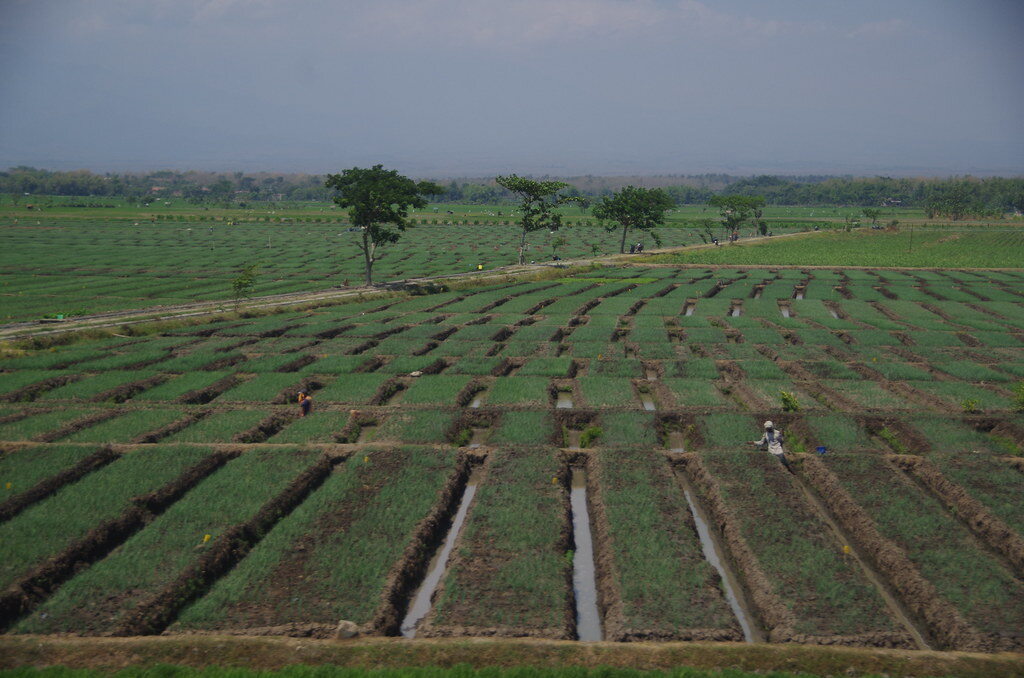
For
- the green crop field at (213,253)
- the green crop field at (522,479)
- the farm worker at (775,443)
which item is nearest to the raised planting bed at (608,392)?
the green crop field at (522,479)

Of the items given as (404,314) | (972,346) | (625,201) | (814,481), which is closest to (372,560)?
(814,481)

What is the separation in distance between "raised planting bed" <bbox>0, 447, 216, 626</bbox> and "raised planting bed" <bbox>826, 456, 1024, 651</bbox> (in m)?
18.4

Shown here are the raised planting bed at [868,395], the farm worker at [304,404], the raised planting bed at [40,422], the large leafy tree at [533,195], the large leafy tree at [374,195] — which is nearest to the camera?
the raised planting bed at [40,422]

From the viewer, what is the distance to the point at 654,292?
51969mm

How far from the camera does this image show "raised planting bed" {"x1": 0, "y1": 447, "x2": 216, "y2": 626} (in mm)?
13555

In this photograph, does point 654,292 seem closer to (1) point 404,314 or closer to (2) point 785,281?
(2) point 785,281

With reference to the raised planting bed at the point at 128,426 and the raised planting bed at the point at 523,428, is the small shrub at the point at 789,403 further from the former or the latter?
the raised planting bed at the point at 128,426

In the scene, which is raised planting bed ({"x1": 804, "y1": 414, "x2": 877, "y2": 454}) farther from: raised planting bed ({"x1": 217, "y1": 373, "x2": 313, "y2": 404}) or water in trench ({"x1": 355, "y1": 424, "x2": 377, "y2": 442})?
raised planting bed ({"x1": 217, "y1": 373, "x2": 313, "y2": 404})

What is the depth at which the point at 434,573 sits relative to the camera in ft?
49.6

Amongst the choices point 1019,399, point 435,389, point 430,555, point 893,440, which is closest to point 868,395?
point 893,440

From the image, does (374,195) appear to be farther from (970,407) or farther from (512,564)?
(512,564)

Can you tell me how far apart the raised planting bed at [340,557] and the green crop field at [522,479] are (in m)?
0.07

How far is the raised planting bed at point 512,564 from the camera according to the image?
40.5ft

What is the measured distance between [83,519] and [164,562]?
3.46 m
